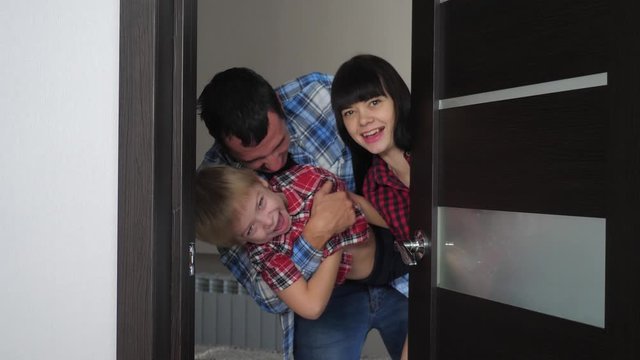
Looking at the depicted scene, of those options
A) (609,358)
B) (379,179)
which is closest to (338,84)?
(379,179)

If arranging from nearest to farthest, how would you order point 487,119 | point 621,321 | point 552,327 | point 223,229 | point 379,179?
point 621,321
point 552,327
point 487,119
point 223,229
point 379,179

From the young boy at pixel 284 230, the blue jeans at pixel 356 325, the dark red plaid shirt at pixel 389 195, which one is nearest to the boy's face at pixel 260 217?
the young boy at pixel 284 230

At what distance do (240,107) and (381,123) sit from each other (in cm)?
59

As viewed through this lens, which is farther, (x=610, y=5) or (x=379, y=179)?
(x=379, y=179)

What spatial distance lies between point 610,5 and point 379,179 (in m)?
1.71

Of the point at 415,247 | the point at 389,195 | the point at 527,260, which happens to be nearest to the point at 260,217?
the point at 389,195

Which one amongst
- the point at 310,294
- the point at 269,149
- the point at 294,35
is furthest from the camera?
the point at 294,35

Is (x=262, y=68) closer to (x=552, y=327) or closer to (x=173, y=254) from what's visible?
(x=173, y=254)

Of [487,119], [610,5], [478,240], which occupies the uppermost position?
[610,5]

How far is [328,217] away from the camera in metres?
2.39

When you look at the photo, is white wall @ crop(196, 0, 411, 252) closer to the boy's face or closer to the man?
the man

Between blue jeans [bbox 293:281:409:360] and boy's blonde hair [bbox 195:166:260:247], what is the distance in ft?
2.00

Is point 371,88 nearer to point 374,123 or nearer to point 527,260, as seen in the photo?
point 374,123

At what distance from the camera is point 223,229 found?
239 cm
